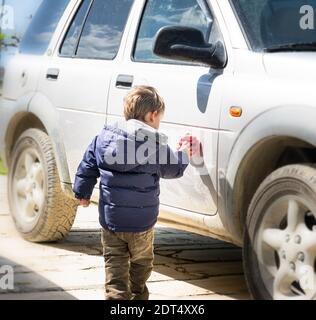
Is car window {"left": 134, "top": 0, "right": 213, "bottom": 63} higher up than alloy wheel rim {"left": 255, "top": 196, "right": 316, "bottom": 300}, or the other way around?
car window {"left": 134, "top": 0, "right": 213, "bottom": 63}

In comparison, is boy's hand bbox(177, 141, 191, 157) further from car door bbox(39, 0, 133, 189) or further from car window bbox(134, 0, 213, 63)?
car door bbox(39, 0, 133, 189)

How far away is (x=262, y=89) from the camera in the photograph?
156 inches

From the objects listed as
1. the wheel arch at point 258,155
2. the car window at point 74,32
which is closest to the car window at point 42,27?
the car window at point 74,32

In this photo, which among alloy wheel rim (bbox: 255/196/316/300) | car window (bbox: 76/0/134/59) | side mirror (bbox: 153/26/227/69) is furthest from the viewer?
car window (bbox: 76/0/134/59)

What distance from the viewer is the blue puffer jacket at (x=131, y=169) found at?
3859 millimetres

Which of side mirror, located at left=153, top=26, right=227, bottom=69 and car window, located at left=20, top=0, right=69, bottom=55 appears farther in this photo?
car window, located at left=20, top=0, right=69, bottom=55

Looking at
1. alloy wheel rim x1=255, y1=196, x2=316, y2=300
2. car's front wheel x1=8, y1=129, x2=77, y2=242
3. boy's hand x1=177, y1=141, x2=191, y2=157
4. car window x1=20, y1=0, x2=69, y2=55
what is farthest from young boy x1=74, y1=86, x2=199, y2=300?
car window x1=20, y1=0, x2=69, y2=55

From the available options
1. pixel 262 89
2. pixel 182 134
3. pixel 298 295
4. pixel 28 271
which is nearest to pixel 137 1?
pixel 182 134

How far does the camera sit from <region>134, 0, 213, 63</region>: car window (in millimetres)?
4566

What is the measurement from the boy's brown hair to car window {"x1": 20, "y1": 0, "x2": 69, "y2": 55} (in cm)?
221

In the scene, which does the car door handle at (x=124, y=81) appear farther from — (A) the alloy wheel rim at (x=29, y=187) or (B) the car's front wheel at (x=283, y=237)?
(B) the car's front wheel at (x=283, y=237)

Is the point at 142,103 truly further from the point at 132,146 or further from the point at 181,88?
the point at 181,88

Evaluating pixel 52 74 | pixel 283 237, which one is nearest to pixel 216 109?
pixel 283 237

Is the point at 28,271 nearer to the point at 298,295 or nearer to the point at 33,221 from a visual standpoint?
the point at 33,221
